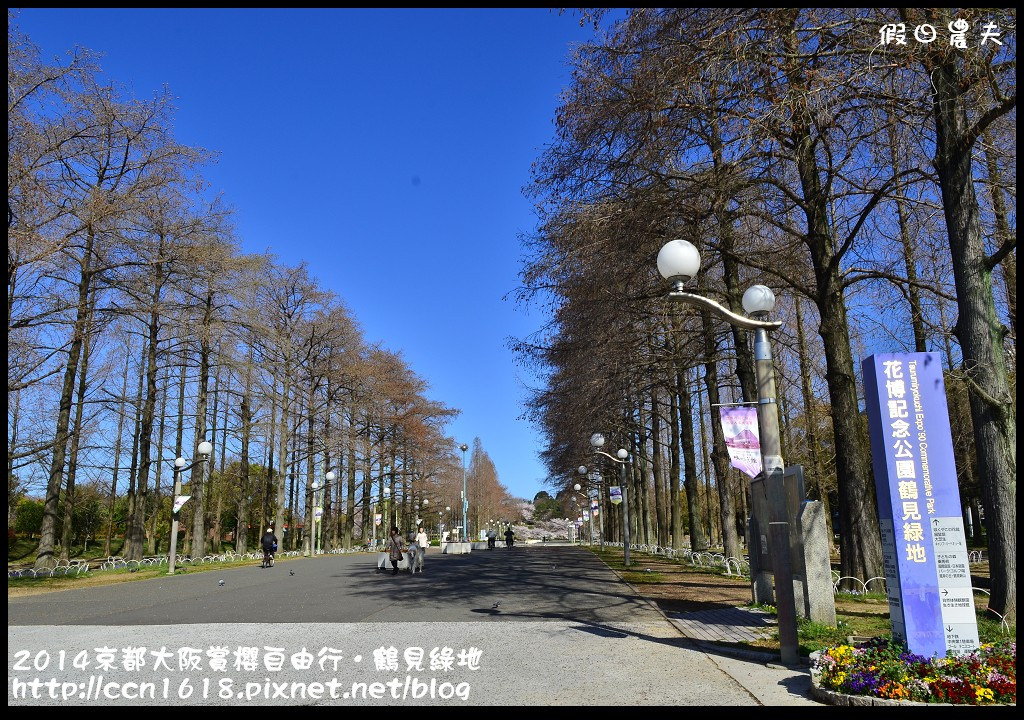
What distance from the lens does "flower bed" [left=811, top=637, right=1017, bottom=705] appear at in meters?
5.87

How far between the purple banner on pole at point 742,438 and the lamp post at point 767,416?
475 cm

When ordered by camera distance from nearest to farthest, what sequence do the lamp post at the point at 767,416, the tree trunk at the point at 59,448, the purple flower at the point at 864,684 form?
the purple flower at the point at 864,684 < the lamp post at the point at 767,416 < the tree trunk at the point at 59,448

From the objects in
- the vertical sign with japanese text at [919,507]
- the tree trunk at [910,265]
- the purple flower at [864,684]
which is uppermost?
the tree trunk at [910,265]

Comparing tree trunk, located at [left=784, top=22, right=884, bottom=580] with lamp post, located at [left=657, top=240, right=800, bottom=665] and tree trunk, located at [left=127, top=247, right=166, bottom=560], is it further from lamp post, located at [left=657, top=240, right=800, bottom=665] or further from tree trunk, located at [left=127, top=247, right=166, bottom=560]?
tree trunk, located at [left=127, top=247, right=166, bottom=560]

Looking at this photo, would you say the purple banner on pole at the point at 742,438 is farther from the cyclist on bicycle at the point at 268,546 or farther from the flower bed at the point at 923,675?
the cyclist on bicycle at the point at 268,546

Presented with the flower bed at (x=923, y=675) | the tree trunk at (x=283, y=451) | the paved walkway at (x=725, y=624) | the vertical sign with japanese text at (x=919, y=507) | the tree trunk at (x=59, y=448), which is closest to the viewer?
the flower bed at (x=923, y=675)

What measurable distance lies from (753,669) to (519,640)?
3.17 meters

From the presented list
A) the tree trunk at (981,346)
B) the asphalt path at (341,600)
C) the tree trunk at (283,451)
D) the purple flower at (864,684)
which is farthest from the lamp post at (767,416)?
the tree trunk at (283,451)

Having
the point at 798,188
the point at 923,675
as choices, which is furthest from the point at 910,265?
the point at 923,675

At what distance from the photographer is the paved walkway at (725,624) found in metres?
9.70

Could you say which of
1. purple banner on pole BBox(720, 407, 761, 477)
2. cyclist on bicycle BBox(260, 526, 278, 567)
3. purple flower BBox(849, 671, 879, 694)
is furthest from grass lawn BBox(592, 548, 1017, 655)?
cyclist on bicycle BBox(260, 526, 278, 567)

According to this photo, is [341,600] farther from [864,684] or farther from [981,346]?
[981,346]

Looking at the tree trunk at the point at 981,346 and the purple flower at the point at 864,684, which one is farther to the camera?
the tree trunk at the point at 981,346

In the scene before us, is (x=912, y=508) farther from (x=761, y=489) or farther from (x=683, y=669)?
(x=761, y=489)
